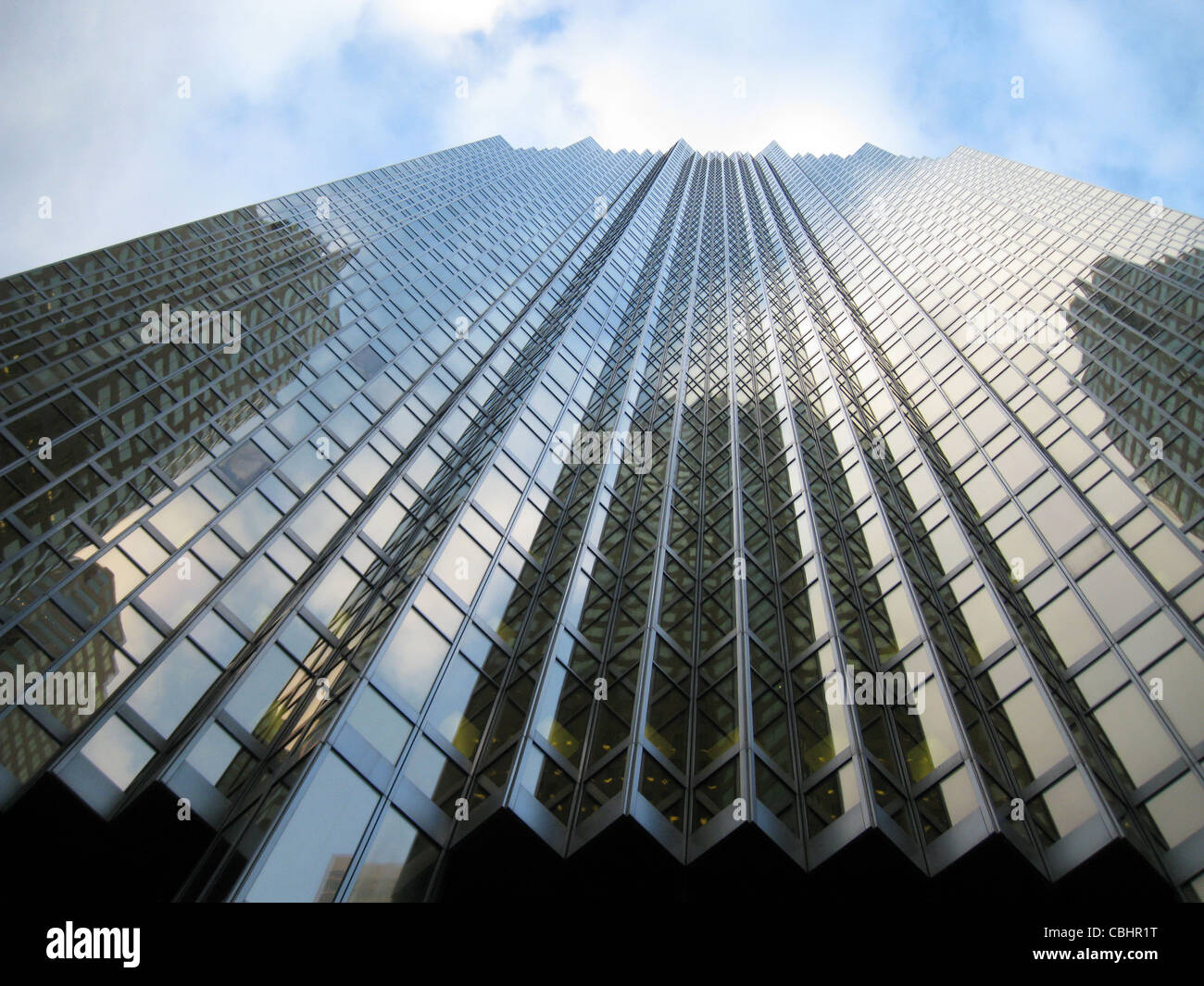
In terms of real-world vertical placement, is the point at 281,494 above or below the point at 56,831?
above

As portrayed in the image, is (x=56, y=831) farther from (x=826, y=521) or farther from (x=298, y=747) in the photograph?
(x=826, y=521)

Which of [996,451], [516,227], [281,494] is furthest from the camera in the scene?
[516,227]

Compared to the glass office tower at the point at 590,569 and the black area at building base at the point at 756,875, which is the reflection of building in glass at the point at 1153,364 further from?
the black area at building base at the point at 756,875

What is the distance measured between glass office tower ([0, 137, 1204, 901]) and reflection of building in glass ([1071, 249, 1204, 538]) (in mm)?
189

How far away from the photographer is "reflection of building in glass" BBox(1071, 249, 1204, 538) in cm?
2509

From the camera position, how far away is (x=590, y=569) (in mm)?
24203

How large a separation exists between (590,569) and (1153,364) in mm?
23797

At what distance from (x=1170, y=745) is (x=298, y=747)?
1695cm

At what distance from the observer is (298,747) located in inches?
629
